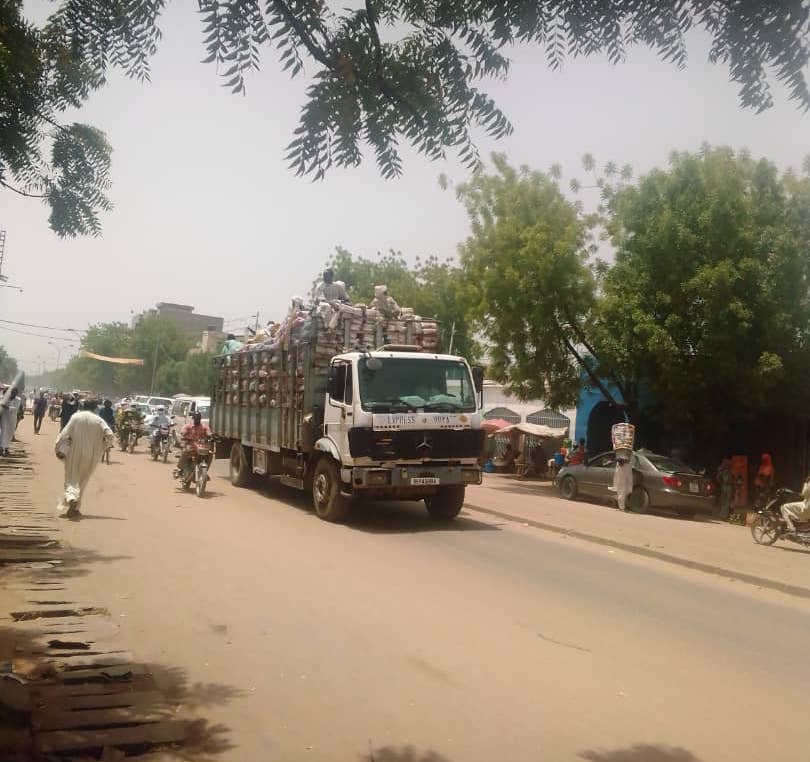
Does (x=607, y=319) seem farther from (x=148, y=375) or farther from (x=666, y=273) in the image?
(x=148, y=375)

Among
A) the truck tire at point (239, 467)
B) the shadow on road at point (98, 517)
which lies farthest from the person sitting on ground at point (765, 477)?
the shadow on road at point (98, 517)

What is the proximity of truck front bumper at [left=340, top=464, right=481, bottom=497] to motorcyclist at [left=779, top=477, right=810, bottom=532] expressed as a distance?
512 centimetres

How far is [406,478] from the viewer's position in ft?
37.3

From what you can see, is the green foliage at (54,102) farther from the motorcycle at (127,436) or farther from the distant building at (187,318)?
the distant building at (187,318)

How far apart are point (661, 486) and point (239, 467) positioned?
9273 mm

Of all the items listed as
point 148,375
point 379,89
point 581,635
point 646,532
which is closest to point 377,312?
point 646,532

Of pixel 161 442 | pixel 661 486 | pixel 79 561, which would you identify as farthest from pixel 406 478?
pixel 161 442

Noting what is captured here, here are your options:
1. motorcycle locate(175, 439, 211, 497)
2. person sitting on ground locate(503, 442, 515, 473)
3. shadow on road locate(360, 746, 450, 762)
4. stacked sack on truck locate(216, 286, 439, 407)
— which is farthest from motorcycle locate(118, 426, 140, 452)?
shadow on road locate(360, 746, 450, 762)

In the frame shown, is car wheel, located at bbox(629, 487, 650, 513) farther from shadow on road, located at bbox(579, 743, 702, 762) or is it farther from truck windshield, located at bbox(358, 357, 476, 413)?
shadow on road, located at bbox(579, 743, 702, 762)

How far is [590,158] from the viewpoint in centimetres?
2031

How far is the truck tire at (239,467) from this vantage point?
1648 centimetres

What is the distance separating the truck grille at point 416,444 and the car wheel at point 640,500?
693cm

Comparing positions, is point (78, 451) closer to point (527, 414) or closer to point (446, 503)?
point (446, 503)

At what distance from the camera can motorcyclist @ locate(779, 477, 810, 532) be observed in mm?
12188
